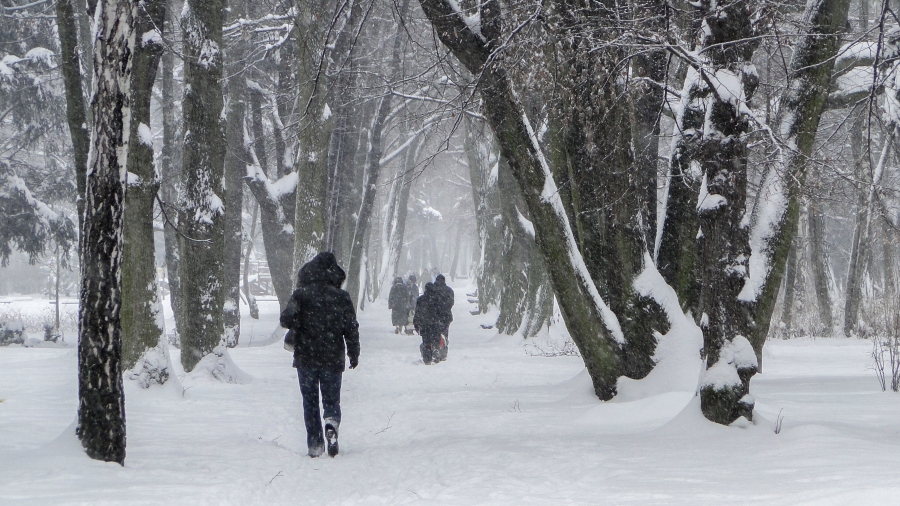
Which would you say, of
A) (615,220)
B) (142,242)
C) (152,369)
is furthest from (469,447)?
(142,242)

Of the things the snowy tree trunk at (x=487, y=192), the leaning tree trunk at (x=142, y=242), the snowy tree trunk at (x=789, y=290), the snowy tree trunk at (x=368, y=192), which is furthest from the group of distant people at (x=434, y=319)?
the snowy tree trunk at (x=368, y=192)

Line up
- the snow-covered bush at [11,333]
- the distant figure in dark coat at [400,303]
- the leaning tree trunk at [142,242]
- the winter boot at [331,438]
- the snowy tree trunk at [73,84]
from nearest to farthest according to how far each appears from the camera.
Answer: the winter boot at [331,438], the leaning tree trunk at [142,242], the snowy tree trunk at [73,84], the snow-covered bush at [11,333], the distant figure in dark coat at [400,303]

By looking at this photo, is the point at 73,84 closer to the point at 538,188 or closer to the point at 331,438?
the point at 331,438

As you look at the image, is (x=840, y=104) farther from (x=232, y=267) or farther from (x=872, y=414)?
(x=232, y=267)

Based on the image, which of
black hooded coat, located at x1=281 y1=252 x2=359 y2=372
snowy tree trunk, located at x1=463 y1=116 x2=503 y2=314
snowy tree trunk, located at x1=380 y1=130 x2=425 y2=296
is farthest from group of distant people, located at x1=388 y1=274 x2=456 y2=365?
snowy tree trunk, located at x1=380 y1=130 x2=425 y2=296

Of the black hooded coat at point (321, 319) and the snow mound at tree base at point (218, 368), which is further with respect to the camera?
the snow mound at tree base at point (218, 368)

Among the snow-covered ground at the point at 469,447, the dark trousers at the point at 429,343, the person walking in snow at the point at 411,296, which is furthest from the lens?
the person walking in snow at the point at 411,296

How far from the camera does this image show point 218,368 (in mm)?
10688

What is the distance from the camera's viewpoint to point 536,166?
302 inches

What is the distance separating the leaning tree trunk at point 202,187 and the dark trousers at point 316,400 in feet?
14.2

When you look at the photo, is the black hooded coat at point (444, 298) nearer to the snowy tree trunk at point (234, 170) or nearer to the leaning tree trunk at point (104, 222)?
the snowy tree trunk at point (234, 170)

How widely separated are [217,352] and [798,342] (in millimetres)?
12694

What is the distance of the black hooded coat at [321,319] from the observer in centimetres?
683

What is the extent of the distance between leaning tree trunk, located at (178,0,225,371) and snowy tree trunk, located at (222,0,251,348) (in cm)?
523
